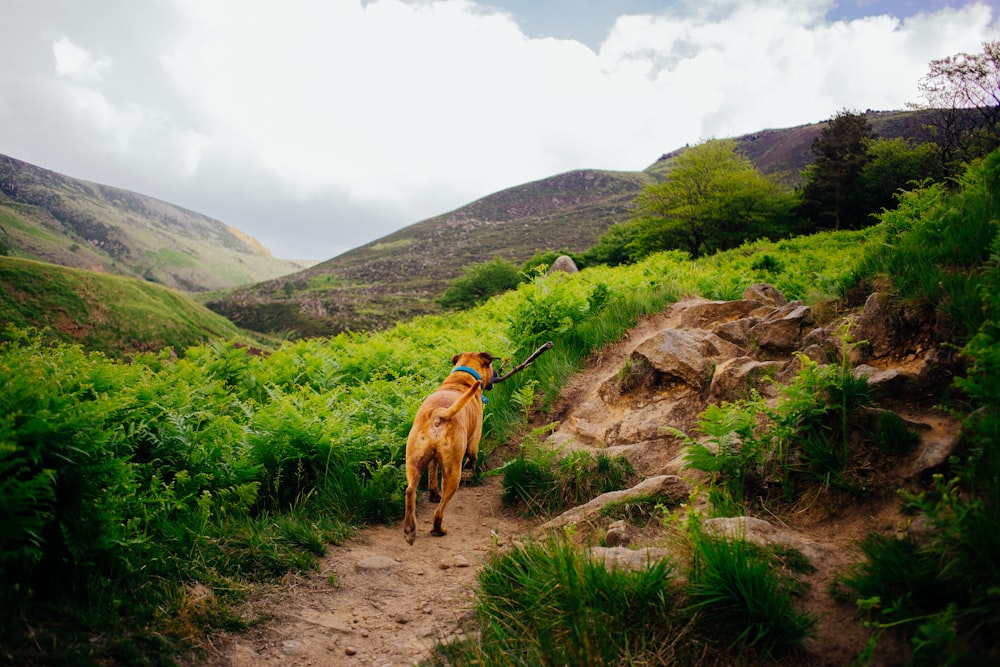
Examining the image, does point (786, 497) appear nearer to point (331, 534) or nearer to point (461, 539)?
point (461, 539)

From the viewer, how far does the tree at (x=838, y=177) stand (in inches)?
1500

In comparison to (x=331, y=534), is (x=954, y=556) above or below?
above

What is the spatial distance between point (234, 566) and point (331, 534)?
98 centimetres

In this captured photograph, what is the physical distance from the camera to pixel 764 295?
770 cm

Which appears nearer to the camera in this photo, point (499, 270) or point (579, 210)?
point (499, 270)

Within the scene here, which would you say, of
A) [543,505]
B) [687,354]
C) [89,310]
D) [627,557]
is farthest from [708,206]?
[89,310]

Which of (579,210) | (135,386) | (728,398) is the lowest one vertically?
(728,398)

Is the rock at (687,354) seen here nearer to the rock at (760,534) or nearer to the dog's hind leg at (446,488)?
the rock at (760,534)

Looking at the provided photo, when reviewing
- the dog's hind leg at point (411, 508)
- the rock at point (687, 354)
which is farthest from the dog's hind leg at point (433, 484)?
the rock at point (687, 354)

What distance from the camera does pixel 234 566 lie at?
3613mm

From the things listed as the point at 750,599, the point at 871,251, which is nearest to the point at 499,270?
the point at 871,251

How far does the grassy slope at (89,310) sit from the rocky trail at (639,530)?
2076 centimetres

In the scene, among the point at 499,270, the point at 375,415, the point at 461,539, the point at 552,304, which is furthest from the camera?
the point at 499,270

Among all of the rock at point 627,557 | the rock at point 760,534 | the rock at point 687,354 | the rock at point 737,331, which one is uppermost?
the rock at point 737,331
